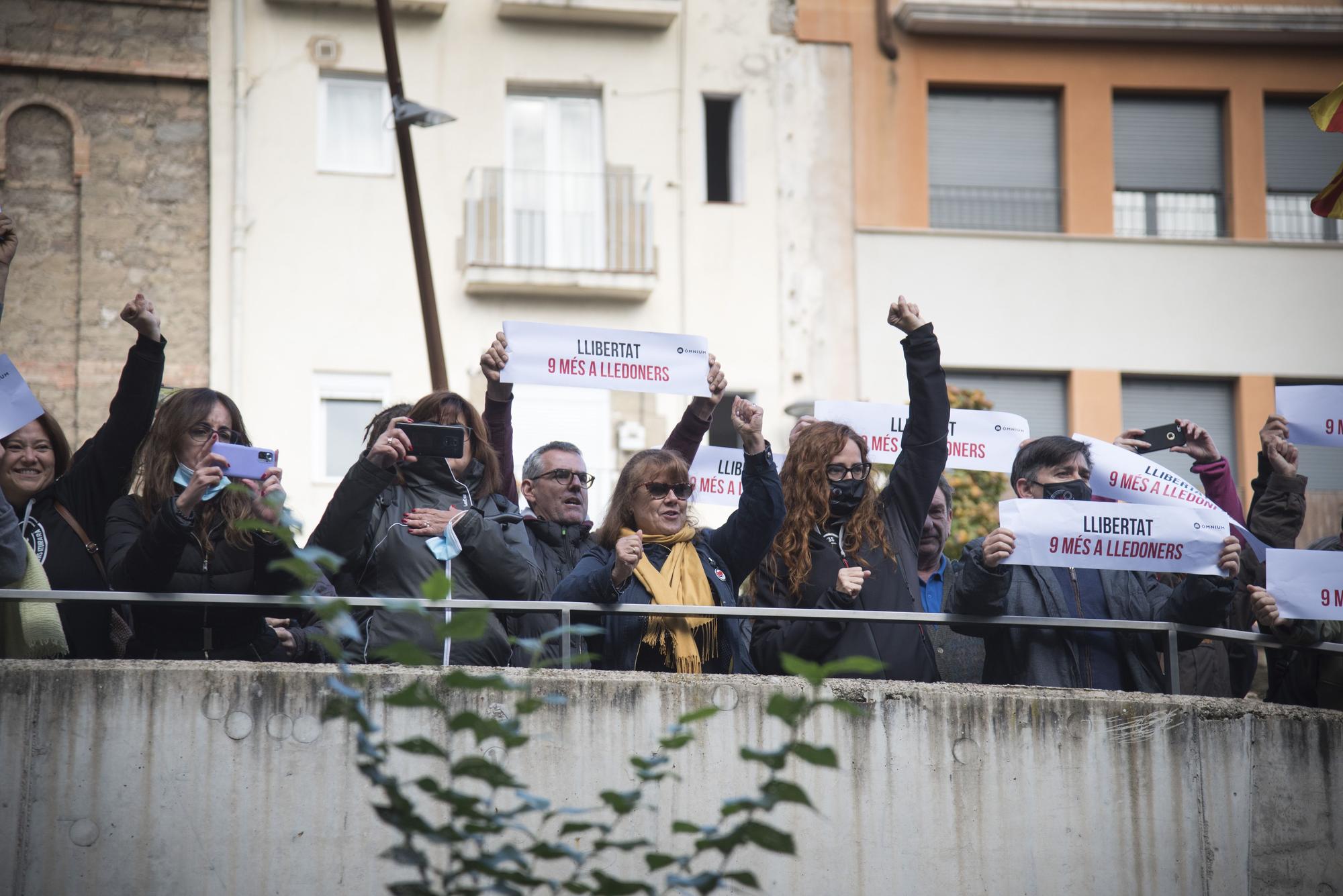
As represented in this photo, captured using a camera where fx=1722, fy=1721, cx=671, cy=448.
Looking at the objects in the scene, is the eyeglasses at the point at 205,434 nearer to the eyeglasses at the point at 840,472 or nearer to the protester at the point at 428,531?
the protester at the point at 428,531

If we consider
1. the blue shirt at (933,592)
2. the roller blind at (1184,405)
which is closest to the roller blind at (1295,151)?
the roller blind at (1184,405)

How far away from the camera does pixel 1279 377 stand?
59.2ft

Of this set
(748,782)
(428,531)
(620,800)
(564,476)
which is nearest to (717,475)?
(564,476)

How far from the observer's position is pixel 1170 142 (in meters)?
18.2

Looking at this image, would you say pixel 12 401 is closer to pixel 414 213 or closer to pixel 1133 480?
pixel 1133 480

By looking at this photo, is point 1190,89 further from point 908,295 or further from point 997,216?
point 908,295

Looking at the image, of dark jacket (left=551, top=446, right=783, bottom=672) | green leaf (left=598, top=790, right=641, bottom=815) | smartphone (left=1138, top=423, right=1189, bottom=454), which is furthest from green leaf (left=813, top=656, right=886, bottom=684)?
smartphone (left=1138, top=423, right=1189, bottom=454)

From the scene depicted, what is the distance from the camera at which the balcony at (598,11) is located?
56.3ft

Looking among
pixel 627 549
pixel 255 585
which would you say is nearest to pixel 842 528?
pixel 627 549

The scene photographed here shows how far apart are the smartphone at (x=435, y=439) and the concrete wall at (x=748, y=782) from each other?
2.77 ft

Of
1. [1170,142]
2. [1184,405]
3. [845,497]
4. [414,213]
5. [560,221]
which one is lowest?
[845,497]

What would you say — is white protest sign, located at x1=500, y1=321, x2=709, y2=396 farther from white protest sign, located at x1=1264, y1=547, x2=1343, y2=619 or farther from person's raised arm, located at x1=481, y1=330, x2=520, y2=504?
white protest sign, located at x1=1264, y1=547, x2=1343, y2=619

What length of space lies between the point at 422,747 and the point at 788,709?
28.1 inches

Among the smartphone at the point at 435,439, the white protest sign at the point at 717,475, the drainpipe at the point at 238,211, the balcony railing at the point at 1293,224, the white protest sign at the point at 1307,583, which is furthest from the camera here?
the balcony railing at the point at 1293,224
